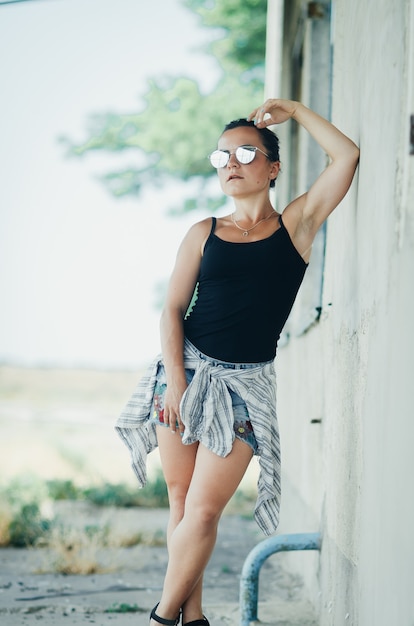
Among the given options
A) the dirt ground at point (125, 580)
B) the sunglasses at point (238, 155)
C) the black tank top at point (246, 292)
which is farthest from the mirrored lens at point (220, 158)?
the dirt ground at point (125, 580)

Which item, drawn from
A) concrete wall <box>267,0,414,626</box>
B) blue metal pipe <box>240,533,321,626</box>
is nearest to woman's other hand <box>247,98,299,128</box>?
concrete wall <box>267,0,414,626</box>

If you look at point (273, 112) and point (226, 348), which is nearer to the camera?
point (226, 348)

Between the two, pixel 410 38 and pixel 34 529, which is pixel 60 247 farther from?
pixel 410 38

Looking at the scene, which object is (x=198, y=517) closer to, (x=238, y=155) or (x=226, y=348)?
(x=226, y=348)

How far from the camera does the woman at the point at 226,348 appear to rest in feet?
9.78

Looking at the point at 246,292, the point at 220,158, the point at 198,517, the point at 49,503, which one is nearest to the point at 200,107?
the point at 49,503

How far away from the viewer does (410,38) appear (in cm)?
223

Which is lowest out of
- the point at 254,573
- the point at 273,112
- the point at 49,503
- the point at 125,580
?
the point at 49,503

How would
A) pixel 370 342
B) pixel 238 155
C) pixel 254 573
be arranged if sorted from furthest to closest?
pixel 254 573, pixel 238 155, pixel 370 342

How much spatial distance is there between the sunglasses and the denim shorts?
662 millimetres

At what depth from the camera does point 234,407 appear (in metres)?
3.01

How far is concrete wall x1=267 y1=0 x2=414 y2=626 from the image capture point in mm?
2213

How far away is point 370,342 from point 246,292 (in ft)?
1.62

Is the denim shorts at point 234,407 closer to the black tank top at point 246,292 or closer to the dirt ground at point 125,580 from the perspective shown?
the black tank top at point 246,292
